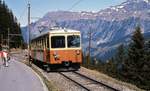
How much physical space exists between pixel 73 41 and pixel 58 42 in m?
0.99

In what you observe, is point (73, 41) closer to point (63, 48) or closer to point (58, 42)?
point (63, 48)

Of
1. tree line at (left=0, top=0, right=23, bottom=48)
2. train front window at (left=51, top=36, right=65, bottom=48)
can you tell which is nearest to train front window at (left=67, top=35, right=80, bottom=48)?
train front window at (left=51, top=36, right=65, bottom=48)

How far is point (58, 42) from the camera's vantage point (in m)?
31.2

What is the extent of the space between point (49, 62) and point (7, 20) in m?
106

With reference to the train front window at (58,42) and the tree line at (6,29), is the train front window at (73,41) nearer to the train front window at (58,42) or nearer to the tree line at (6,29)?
the train front window at (58,42)

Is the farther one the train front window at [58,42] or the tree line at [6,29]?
the tree line at [6,29]

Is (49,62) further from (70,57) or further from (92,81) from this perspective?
(92,81)

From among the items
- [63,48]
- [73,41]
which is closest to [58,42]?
[63,48]

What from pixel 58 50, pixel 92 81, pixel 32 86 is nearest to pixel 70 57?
pixel 58 50

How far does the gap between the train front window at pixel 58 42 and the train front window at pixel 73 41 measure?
39 cm

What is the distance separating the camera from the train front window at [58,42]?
30828 millimetres

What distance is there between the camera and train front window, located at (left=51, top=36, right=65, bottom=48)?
3083 cm

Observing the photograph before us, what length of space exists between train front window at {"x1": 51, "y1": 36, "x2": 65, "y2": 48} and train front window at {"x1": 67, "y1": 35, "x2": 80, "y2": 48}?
0.39m

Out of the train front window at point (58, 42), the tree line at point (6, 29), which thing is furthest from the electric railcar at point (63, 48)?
the tree line at point (6, 29)
